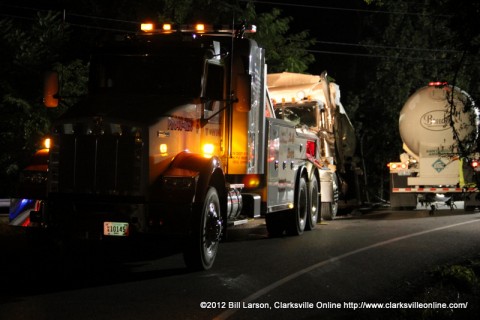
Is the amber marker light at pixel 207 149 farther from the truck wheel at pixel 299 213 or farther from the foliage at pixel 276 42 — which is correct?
the foliage at pixel 276 42

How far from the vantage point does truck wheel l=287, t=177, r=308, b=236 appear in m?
14.6

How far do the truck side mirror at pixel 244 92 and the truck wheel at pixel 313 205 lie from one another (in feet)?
18.6

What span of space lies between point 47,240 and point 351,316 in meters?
4.68

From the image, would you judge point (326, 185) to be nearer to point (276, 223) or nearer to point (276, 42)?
point (276, 223)

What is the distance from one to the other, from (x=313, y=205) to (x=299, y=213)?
133 cm

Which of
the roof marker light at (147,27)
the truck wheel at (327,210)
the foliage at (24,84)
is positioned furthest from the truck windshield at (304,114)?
the roof marker light at (147,27)

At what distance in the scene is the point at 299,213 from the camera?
14.9 metres

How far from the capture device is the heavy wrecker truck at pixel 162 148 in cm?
927

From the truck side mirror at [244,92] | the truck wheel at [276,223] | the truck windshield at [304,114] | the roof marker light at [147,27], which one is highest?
the roof marker light at [147,27]

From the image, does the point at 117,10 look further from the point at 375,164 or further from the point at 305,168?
the point at 305,168

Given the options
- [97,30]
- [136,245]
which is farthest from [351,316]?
[97,30]

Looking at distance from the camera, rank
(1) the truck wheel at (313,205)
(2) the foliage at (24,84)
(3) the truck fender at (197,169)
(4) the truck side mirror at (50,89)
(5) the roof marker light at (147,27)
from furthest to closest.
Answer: (2) the foliage at (24,84) < (1) the truck wheel at (313,205) < (5) the roof marker light at (147,27) < (4) the truck side mirror at (50,89) < (3) the truck fender at (197,169)

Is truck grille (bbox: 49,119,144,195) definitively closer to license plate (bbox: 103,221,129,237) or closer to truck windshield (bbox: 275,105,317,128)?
license plate (bbox: 103,221,129,237)

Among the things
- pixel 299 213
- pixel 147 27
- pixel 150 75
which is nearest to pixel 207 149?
pixel 150 75
